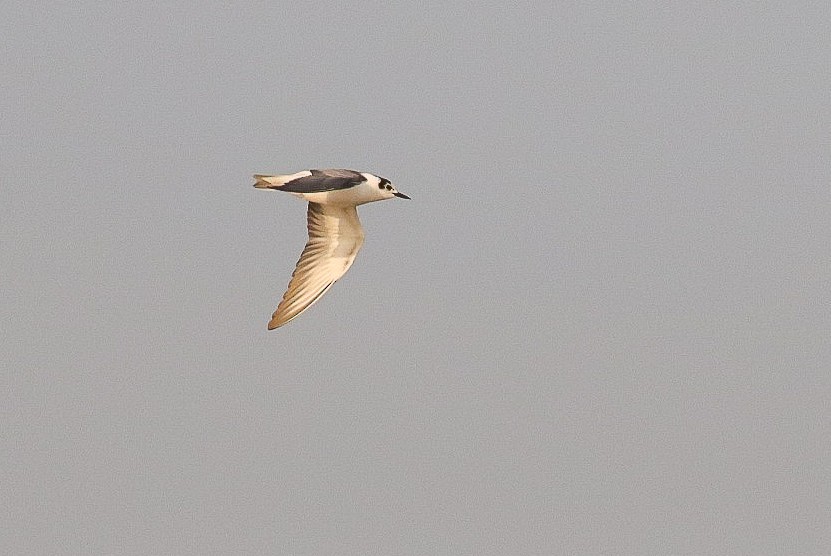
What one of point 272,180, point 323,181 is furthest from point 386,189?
point 272,180

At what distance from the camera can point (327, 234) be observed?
38.2m

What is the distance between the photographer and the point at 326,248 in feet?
125

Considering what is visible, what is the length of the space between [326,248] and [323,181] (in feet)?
7.67

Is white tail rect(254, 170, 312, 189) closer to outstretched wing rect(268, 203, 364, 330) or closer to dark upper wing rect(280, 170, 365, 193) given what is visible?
dark upper wing rect(280, 170, 365, 193)

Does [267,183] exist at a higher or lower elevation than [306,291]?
higher

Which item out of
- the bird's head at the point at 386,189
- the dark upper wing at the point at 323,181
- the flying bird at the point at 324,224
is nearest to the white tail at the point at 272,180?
the flying bird at the point at 324,224

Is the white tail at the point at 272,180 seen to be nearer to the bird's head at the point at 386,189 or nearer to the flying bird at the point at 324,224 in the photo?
the flying bird at the point at 324,224

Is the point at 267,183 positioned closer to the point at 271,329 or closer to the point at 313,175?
the point at 313,175

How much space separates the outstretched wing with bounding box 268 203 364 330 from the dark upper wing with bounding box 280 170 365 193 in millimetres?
1254

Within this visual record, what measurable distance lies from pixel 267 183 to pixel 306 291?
10.2 feet

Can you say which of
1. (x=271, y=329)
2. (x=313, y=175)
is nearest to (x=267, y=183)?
(x=313, y=175)

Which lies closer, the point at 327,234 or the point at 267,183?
the point at 267,183

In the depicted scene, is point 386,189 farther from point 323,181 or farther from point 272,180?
point 272,180

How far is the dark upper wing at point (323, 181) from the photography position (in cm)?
3584
